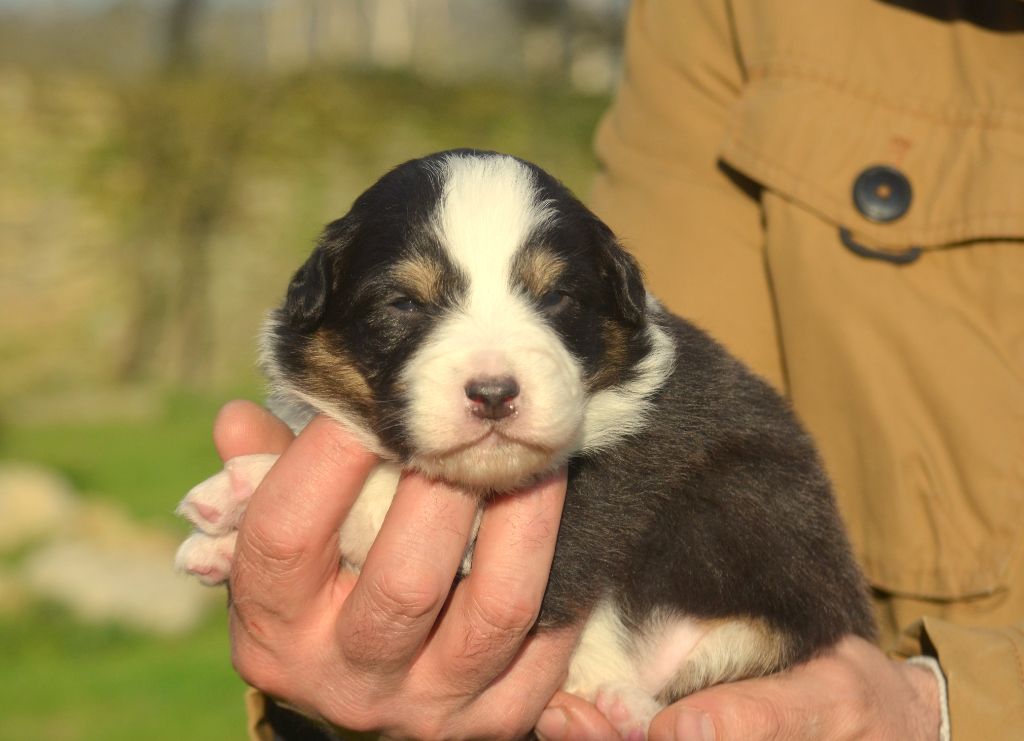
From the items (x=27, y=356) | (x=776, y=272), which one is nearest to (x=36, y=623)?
(x=27, y=356)

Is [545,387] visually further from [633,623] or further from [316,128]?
[316,128]

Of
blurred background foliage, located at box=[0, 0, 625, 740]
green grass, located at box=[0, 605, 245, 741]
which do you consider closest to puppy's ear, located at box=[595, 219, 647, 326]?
green grass, located at box=[0, 605, 245, 741]

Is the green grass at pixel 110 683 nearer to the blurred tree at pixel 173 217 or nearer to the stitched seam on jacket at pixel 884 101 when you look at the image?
the blurred tree at pixel 173 217

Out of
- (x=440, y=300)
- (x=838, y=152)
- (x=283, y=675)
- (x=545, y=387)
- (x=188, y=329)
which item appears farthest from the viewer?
(x=188, y=329)

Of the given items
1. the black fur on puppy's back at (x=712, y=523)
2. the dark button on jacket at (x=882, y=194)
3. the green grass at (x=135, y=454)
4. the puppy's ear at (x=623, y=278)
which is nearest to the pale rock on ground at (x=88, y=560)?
the green grass at (x=135, y=454)

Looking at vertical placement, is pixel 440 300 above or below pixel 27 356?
above

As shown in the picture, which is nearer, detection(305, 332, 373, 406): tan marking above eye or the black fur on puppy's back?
detection(305, 332, 373, 406): tan marking above eye

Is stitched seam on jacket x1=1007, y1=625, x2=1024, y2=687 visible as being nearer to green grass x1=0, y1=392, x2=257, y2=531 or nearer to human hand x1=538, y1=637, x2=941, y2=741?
human hand x1=538, y1=637, x2=941, y2=741
